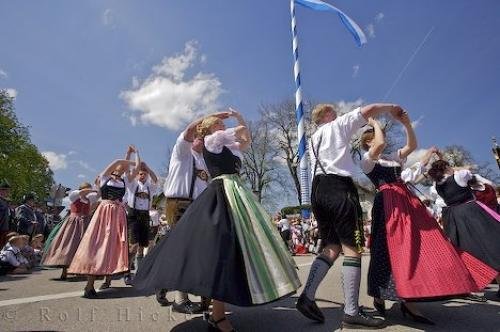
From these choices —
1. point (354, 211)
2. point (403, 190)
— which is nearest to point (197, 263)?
point (354, 211)

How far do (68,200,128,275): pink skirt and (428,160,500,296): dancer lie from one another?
3978mm

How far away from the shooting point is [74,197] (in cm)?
668

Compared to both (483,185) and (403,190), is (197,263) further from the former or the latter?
(483,185)

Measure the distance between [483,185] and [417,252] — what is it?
277 centimetres

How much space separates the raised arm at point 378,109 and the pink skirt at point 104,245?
3.42 m

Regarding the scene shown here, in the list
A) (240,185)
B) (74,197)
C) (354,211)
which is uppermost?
(74,197)

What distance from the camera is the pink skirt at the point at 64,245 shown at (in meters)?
6.45

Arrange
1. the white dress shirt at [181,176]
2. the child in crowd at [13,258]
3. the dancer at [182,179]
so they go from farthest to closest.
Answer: the child in crowd at [13,258]
the white dress shirt at [181,176]
the dancer at [182,179]

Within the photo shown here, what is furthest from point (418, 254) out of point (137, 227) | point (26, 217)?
point (26, 217)

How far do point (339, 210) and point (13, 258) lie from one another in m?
7.24

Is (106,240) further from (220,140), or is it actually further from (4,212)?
(4,212)

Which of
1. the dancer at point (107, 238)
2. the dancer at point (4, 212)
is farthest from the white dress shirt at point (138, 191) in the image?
the dancer at point (4, 212)

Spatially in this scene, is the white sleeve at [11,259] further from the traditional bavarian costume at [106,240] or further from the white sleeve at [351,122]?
the white sleeve at [351,122]

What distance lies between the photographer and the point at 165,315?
11.4 ft
